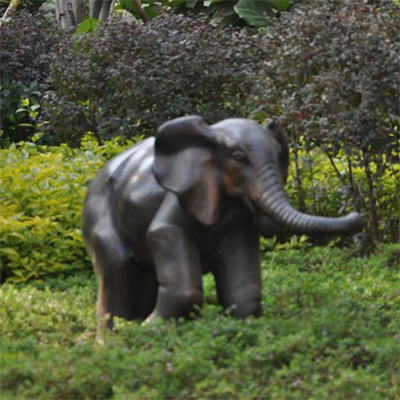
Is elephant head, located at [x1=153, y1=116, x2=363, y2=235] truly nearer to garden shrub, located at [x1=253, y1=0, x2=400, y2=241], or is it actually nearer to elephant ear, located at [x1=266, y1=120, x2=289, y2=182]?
elephant ear, located at [x1=266, y1=120, x2=289, y2=182]

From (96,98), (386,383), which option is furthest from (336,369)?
(96,98)

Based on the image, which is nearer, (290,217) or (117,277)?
(290,217)

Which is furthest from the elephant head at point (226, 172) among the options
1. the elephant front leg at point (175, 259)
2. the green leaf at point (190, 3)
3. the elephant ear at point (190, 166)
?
the green leaf at point (190, 3)

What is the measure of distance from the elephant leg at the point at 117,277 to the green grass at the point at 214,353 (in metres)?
0.20

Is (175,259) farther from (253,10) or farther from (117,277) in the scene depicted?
(253,10)

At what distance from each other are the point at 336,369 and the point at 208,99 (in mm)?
5436

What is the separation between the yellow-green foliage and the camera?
25.9 feet

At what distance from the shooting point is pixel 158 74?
10180mm

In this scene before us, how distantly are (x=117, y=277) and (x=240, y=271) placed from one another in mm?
666

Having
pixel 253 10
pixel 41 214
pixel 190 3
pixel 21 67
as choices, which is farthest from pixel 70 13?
pixel 41 214

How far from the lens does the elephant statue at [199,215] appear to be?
550 centimetres

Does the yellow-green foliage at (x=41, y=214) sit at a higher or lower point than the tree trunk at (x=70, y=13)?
lower

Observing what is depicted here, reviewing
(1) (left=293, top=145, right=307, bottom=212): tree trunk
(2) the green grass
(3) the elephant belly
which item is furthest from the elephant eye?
(1) (left=293, top=145, right=307, bottom=212): tree trunk

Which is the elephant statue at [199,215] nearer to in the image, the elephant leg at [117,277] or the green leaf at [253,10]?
the elephant leg at [117,277]
